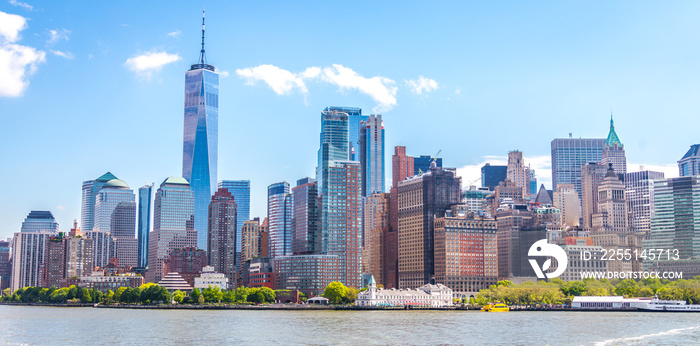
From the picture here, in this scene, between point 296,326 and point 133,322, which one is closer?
point 296,326

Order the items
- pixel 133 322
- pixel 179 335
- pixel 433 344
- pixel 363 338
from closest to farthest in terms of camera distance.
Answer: pixel 433 344
pixel 363 338
pixel 179 335
pixel 133 322

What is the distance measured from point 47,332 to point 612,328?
91556mm

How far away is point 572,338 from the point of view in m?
120

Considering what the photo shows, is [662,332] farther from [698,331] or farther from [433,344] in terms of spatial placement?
[433,344]

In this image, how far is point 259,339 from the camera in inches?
4695

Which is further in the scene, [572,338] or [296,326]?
[296,326]

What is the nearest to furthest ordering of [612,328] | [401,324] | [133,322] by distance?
[612,328] < [401,324] < [133,322]

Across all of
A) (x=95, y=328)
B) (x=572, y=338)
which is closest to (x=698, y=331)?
(x=572, y=338)

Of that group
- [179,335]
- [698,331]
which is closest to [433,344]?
[179,335]

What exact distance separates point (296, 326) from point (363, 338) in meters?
30.9

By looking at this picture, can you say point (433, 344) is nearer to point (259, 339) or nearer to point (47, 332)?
point (259, 339)

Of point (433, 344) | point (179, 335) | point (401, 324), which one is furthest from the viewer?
point (401, 324)

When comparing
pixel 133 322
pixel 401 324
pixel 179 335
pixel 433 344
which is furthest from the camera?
pixel 133 322

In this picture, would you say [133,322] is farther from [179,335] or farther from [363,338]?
[363,338]
